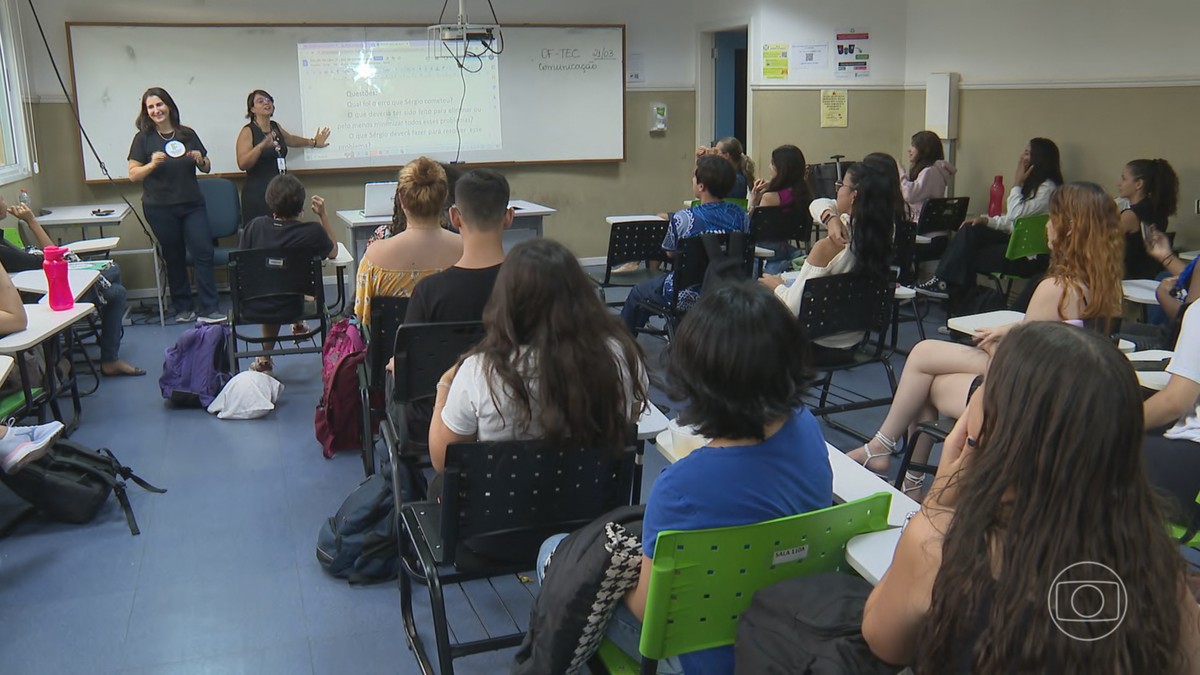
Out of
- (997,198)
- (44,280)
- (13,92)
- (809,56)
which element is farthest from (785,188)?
(13,92)

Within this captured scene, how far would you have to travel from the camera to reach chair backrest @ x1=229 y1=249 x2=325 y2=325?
4383 millimetres

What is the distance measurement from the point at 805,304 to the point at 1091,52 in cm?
401

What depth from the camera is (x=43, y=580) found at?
2.90 metres

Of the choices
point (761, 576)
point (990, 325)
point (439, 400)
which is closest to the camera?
point (761, 576)

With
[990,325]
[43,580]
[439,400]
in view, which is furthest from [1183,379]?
[43,580]

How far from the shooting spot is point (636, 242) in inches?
205

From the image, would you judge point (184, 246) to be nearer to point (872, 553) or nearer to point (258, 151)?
point (258, 151)

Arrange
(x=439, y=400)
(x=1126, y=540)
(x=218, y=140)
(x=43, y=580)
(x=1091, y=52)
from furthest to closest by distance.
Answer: (x=218, y=140)
(x=1091, y=52)
(x=43, y=580)
(x=439, y=400)
(x=1126, y=540)

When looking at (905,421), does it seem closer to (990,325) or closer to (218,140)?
(990,325)

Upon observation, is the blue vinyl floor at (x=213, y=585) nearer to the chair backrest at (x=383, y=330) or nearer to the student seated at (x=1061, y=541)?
the chair backrest at (x=383, y=330)

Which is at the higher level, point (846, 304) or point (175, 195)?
point (175, 195)

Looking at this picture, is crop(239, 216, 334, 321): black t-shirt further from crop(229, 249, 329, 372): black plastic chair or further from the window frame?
the window frame

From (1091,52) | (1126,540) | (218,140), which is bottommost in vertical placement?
(1126,540)

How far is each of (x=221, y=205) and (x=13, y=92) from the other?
1382mm
